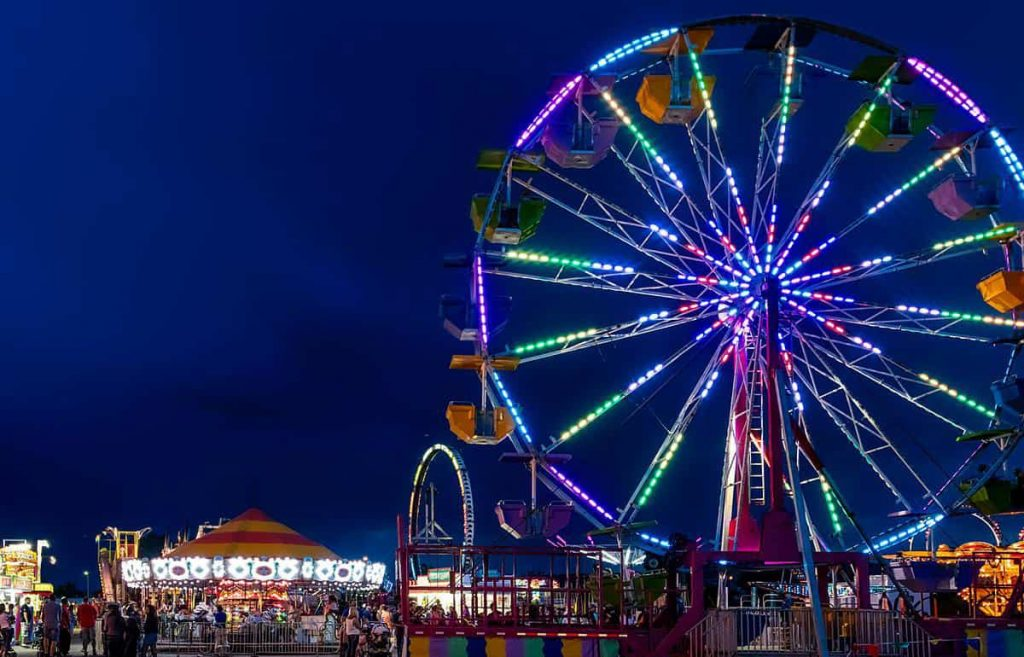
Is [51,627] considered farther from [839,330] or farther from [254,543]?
[839,330]

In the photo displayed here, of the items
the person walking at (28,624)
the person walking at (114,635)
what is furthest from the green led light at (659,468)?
the person walking at (28,624)

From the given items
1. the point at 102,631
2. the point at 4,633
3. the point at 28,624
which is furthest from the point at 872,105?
the point at 28,624

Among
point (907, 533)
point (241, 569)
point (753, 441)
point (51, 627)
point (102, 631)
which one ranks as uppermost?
point (753, 441)

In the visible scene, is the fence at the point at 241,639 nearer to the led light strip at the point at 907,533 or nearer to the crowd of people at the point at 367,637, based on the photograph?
the crowd of people at the point at 367,637

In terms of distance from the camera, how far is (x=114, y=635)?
22.7m

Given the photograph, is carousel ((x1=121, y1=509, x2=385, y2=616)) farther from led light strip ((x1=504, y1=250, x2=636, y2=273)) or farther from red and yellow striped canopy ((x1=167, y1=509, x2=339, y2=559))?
led light strip ((x1=504, y1=250, x2=636, y2=273))

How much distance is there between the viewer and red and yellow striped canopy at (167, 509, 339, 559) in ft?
113

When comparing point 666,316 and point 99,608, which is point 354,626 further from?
point 99,608

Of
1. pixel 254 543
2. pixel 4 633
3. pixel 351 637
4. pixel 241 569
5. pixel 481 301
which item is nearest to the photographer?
pixel 481 301

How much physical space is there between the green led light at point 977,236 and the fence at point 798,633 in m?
8.31

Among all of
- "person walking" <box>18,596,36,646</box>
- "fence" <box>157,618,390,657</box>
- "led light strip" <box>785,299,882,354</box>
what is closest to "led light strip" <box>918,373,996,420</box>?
"led light strip" <box>785,299,882,354</box>

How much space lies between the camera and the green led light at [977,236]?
23.2 meters

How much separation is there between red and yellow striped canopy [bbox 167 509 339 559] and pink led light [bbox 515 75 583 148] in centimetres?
1570

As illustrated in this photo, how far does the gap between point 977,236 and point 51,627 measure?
19.6 metres
